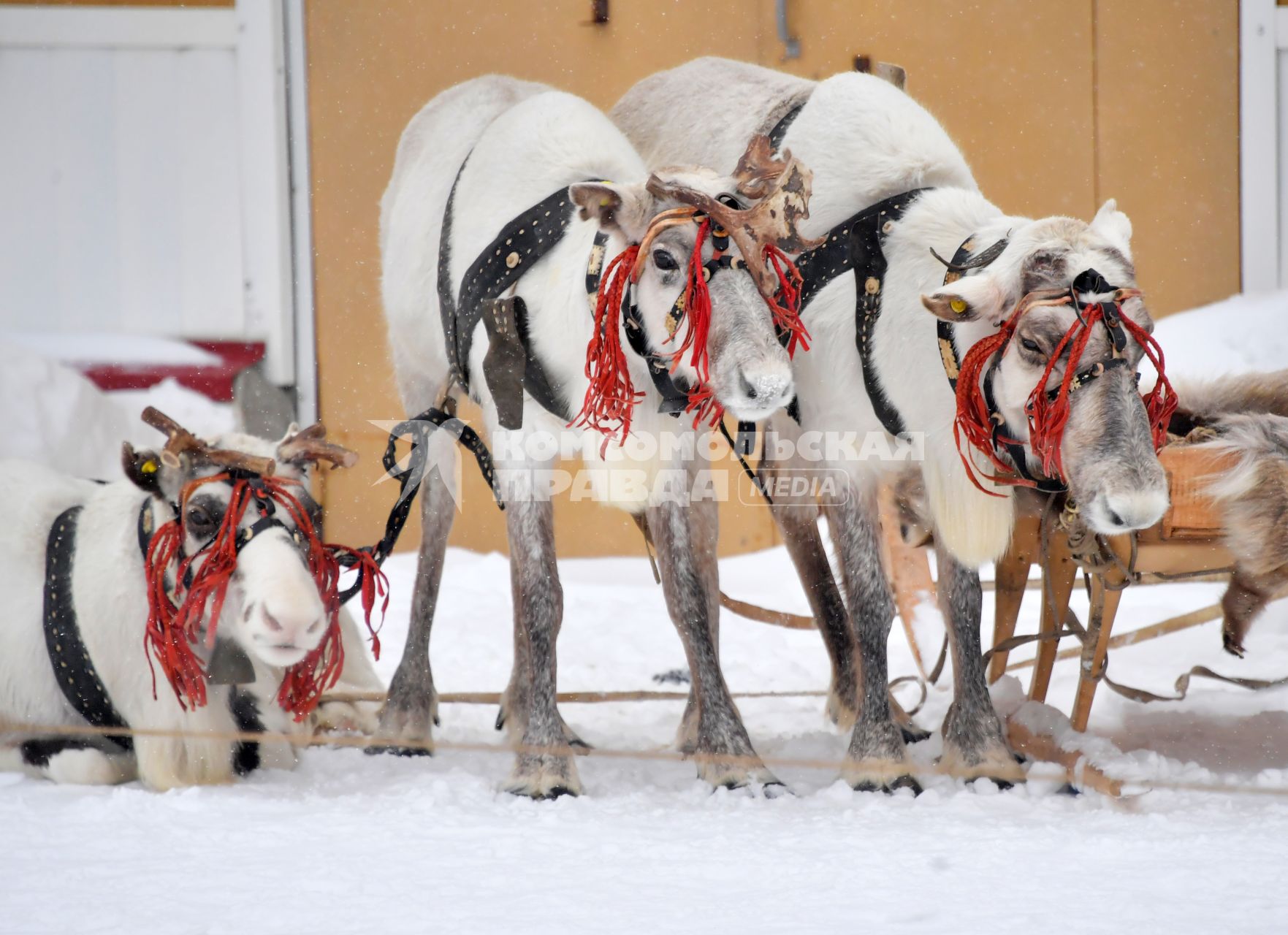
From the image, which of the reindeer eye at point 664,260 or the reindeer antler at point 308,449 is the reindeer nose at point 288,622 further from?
the reindeer eye at point 664,260

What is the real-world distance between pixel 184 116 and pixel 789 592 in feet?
6.58

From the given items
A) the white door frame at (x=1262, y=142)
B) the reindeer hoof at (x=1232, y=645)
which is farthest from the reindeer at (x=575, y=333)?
the white door frame at (x=1262, y=142)

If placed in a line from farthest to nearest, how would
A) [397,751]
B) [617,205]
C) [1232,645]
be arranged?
[397,751] < [1232,645] < [617,205]

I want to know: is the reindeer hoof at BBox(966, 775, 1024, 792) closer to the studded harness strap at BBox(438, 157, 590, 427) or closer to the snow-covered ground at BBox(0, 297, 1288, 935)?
Answer: the snow-covered ground at BBox(0, 297, 1288, 935)

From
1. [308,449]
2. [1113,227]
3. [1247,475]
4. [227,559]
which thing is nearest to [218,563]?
[227,559]

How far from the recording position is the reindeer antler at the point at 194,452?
2.10 metres

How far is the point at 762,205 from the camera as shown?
1.96 m

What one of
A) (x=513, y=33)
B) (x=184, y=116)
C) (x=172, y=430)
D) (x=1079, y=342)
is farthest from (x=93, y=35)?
(x=1079, y=342)

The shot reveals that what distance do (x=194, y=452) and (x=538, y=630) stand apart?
24.6 inches

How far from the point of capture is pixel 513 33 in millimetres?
3342

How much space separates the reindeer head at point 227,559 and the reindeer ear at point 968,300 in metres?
1.02

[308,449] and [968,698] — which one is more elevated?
[308,449]

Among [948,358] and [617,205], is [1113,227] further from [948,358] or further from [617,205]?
[617,205]

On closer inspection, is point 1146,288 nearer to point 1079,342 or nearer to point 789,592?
point 789,592
